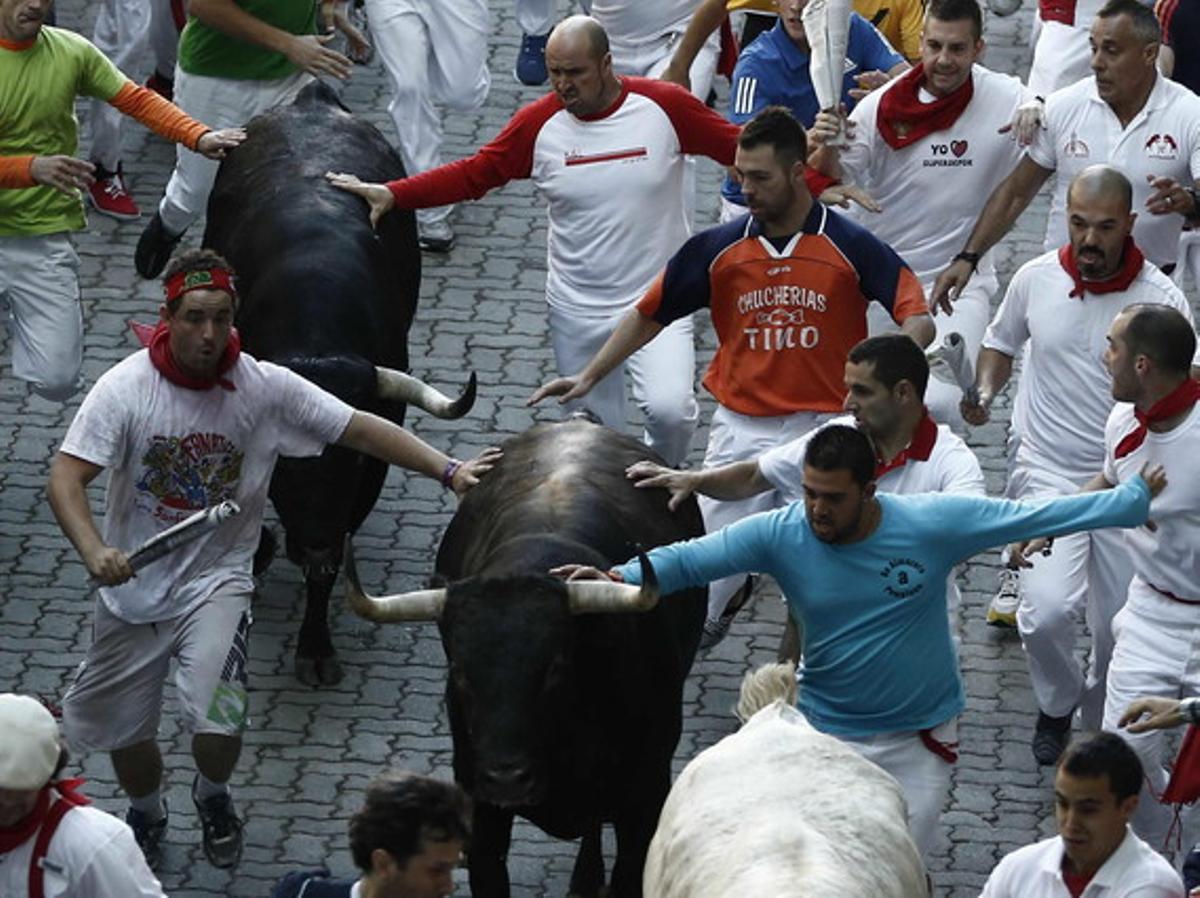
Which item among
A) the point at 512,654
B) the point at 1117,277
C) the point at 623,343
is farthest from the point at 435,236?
the point at 512,654

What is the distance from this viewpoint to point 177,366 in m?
11.8

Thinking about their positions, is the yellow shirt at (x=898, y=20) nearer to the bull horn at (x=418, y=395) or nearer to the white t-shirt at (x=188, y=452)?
the bull horn at (x=418, y=395)

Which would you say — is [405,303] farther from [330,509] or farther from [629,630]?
[629,630]

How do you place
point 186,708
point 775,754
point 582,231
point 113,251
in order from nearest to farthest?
point 775,754 < point 186,708 < point 582,231 < point 113,251

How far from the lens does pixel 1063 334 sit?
13.1 metres

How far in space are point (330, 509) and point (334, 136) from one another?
2.76 m

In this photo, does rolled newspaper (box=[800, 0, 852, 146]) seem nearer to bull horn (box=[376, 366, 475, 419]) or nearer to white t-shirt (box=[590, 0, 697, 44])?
bull horn (box=[376, 366, 475, 419])

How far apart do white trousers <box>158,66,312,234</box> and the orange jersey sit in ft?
13.6

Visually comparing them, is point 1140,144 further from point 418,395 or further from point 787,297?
point 418,395

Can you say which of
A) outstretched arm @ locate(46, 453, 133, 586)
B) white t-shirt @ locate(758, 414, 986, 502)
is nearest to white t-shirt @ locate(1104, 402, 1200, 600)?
white t-shirt @ locate(758, 414, 986, 502)

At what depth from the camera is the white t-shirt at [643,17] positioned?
17.5 m

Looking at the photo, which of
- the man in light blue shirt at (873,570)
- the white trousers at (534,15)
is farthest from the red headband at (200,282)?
the white trousers at (534,15)

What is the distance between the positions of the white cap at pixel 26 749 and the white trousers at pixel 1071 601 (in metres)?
5.13

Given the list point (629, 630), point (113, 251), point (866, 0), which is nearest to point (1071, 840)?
point (629, 630)
